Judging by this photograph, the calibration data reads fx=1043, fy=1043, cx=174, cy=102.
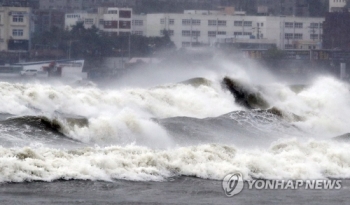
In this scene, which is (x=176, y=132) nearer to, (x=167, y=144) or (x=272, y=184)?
(x=167, y=144)

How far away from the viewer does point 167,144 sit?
2967 cm

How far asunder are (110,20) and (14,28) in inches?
446

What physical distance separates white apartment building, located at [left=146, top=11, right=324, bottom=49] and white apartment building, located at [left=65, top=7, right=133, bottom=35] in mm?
2765

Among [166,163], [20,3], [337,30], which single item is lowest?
[166,163]

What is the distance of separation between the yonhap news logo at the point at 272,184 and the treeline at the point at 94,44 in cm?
8071

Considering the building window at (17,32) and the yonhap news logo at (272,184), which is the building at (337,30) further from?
the yonhap news logo at (272,184)

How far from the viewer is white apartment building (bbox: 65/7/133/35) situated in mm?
108062

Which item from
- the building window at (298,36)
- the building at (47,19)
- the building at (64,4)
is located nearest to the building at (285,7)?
the building window at (298,36)

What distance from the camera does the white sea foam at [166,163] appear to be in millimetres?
21609

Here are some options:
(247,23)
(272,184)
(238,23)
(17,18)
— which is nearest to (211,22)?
(238,23)

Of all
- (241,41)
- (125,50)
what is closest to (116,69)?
(125,50)

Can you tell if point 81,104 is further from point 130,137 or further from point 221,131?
point 130,137

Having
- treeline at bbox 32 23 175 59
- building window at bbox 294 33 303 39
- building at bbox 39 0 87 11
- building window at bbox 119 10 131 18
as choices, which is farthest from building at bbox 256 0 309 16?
treeline at bbox 32 23 175 59

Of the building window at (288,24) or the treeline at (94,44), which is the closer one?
the treeline at (94,44)
